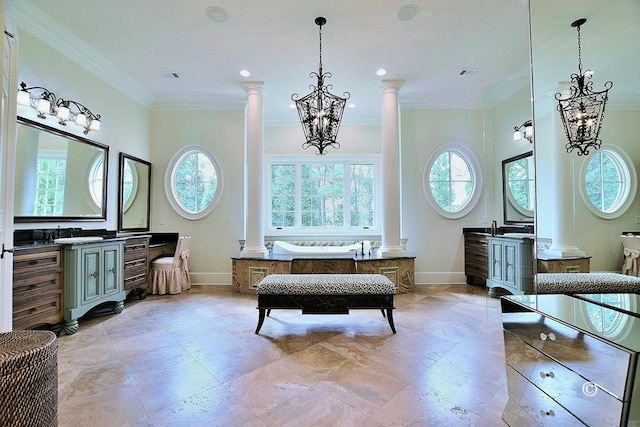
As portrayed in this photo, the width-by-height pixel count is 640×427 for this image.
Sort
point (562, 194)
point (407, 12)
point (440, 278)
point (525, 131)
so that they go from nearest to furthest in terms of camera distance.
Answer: point (562, 194), point (525, 131), point (407, 12), point (440, 278)

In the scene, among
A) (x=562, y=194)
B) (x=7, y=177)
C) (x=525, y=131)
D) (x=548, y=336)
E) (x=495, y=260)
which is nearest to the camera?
(x=548, y=336)

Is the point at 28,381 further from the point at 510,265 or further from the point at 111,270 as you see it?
the point at 510,265

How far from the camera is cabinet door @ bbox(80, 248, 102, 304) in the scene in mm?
2957

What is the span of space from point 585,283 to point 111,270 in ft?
14.1

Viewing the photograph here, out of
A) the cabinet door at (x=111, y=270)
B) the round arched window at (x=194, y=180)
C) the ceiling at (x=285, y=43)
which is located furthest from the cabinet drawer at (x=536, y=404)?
the round arched window at (x=194, y=180)

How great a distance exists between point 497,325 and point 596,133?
2.21 m

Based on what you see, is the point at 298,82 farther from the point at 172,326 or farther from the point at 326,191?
the point at 172,326

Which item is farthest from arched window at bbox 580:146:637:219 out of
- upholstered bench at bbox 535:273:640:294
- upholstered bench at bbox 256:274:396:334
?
upholstered bench at bbox 256:274:396:334

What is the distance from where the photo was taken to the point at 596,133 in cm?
153

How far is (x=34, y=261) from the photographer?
2541 millimetres

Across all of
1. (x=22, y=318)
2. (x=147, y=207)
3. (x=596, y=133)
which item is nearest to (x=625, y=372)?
(x=596, y=133)

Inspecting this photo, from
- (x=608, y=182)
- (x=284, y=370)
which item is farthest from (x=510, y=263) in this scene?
(x=284, y=370)

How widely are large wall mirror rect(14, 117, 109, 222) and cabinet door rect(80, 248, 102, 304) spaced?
2.06ft

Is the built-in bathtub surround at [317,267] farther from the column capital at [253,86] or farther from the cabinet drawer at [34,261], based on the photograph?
the column capital at [253,86]
